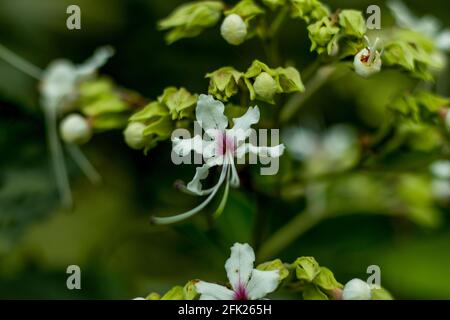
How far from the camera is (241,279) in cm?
112

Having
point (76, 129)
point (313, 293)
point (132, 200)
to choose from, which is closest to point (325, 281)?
point (313, 293)

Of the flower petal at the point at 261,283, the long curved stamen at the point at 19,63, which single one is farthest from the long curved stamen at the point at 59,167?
the flower petal at the point at 261,283

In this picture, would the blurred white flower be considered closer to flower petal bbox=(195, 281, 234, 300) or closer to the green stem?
the green stem

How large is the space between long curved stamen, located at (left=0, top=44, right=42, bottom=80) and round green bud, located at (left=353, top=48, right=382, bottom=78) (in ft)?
2.55

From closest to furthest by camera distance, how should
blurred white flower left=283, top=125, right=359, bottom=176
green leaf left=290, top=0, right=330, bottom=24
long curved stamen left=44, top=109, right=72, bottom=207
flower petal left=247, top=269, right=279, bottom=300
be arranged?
flower petal left=247, top=269, right=279, bottom=300 < green leaf left=290, top=0, right=330, bottom=24 < long curved stamen left=44, top=109, right=72, bottom=207 < blurred white flower left=283, top=125, right=359, bottom=176

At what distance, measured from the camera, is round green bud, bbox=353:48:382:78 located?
3.80ft

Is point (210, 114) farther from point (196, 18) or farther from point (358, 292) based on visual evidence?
point (358, 292)

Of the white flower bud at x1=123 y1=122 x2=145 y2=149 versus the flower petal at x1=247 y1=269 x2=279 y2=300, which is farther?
the white flower bud at x1=123 y1=122 x2=145 y2=149


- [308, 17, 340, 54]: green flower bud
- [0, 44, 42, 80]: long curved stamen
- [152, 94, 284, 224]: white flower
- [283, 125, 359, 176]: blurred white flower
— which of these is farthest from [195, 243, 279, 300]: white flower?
[0, 44, 42, 80]: long curved stamen

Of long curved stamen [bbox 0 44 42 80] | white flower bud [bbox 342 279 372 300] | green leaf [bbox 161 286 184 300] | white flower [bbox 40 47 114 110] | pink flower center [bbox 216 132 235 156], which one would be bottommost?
white flower bud [bbox 342 279 372 300]

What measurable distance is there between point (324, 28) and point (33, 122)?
0.75m

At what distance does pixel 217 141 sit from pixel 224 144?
0.01 metres

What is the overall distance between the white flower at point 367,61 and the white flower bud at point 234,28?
18 cm

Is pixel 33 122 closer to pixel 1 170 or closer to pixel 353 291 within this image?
pixel 1 170
